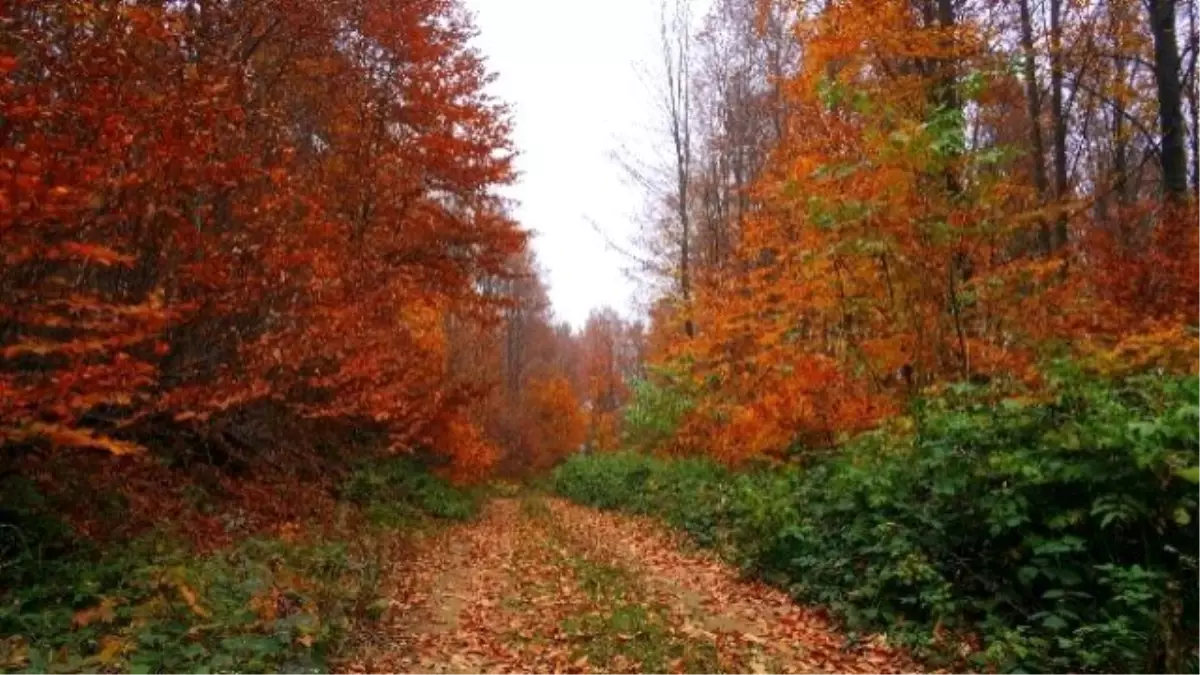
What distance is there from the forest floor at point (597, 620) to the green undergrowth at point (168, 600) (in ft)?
1.52

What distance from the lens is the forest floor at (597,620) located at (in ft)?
22.3

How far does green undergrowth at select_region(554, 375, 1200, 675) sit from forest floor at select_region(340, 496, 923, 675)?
20.2 inches

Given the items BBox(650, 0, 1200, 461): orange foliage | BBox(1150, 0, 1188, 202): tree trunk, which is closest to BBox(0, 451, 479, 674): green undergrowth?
BBox(650, 0, 1200, 461): orange foliage

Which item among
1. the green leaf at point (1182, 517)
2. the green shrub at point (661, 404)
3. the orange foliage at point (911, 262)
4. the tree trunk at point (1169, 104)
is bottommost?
the green leaf at point (1182, 517)

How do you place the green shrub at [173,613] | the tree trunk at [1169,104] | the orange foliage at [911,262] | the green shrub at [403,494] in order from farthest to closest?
the green shrub at [403,494] → the tree trunk at [1169,104] → the orange foliage at [911,262] → the green shrub at [173,613]

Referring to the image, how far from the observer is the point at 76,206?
676 cm

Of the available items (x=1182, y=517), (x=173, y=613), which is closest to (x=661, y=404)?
(x=173, y=613)

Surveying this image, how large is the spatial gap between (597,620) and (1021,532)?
3.77m

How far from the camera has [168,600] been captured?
6.96 meters

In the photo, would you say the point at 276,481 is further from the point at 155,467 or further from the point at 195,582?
the point at 195,582

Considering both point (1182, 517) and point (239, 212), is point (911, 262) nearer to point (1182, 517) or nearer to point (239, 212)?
point (1182, 517)

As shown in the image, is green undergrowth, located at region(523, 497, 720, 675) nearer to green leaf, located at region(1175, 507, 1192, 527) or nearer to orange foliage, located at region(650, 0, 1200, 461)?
green leaf, located at region(1175, 507, 1192, 527)

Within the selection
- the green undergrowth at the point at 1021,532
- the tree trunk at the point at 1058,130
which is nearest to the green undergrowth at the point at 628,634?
the green undergrowth at the point at 1021,532

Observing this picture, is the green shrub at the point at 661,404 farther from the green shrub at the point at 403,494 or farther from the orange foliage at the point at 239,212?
the green shrub at the point at 403,494
